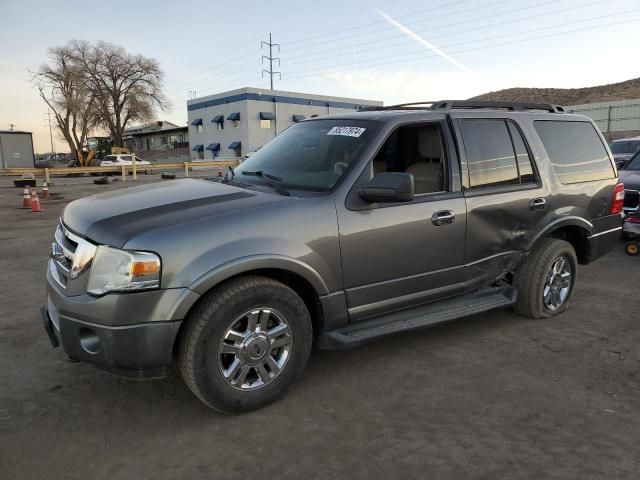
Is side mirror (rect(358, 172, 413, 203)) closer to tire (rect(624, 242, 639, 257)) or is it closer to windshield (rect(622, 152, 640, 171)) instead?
tire (rect(624, 242, 639, 257))

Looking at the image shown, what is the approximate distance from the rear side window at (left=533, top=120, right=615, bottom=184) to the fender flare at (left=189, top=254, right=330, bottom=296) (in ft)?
9.19

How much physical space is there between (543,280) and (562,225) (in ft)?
1.83

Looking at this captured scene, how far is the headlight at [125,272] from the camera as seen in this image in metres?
2.72

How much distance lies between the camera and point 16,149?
38.4 m

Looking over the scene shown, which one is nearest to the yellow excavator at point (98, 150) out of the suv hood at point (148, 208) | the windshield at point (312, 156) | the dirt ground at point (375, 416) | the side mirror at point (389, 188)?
the dirt ground at point (375, 416)

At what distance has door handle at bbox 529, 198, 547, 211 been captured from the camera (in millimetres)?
4457

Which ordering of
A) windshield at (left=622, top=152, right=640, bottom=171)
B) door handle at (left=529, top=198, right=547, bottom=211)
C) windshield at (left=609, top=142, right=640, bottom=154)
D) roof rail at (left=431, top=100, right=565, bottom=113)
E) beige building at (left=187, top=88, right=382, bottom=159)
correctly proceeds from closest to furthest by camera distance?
roof rail at (left=431, top=100, right=565, bottom=113), door handle at (left=529, top=198, right=547, bottom=211), windshield at (left=622, top=152, right=640, bottom=171), windshield at (left=609, top=142, right=640, bottom=154), beige building at (left=187, top=88, right=382, bottom=159)

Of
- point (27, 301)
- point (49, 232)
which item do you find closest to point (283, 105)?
point (49, 232)

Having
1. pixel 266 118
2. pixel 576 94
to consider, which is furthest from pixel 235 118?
pixel 576 94

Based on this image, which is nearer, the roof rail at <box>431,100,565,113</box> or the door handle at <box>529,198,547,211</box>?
the roof rail at <box>431,100,565,113</box>

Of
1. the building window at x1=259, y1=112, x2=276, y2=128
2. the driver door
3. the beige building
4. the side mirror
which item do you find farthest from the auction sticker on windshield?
the building window at x1=259, y1=112, x2=276, y2=128

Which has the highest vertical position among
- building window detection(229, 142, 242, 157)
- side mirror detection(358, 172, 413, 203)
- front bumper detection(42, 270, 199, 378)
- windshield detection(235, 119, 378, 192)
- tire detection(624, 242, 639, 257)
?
building window detection(229, 142, 242, 157)

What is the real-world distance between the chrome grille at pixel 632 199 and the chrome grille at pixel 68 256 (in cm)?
781

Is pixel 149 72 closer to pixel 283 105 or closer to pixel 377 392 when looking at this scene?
pixel 283 105
